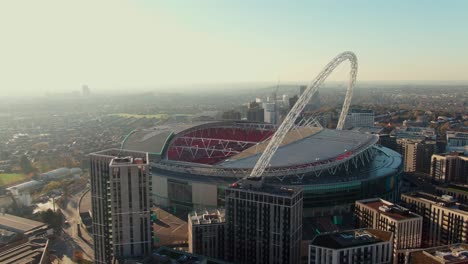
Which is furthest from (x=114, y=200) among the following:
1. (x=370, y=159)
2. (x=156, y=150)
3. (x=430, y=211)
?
(x=370, y=159)

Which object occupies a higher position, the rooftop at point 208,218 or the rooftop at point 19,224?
the rooftop at point 208,218

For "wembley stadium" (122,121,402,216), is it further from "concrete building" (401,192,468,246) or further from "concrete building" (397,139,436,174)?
"concrete building" (397,139,436,174)

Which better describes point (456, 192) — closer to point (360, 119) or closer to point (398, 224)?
point (398, 224)

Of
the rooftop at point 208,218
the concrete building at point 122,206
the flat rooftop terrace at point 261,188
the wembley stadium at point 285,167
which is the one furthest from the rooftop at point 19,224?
the flat rooftop terrace at point 261,188

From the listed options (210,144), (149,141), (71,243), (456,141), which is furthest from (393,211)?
(456,141)

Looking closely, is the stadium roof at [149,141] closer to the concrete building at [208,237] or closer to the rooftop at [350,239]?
the concrete building at [208,237]

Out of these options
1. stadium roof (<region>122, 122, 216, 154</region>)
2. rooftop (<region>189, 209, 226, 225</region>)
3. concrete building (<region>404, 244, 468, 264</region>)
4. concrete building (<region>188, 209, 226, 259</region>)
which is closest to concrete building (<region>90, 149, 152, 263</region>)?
concrete building (<region>188, 209, 226, 259</region>)
